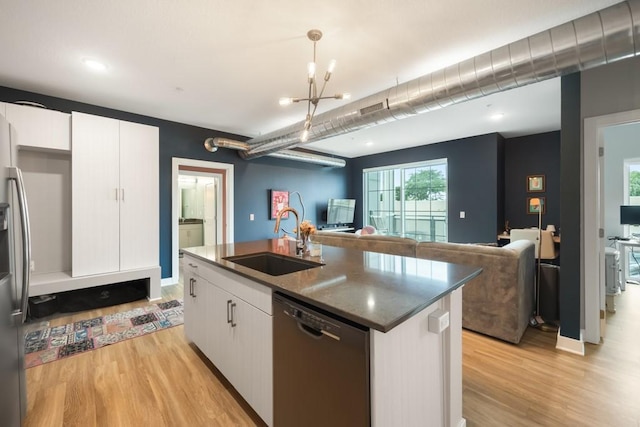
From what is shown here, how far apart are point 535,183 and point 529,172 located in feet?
0.80

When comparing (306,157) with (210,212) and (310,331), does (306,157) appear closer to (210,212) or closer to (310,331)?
(210,212)

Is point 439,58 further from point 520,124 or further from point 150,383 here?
point 150,383

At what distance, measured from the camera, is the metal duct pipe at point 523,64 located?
1.60m

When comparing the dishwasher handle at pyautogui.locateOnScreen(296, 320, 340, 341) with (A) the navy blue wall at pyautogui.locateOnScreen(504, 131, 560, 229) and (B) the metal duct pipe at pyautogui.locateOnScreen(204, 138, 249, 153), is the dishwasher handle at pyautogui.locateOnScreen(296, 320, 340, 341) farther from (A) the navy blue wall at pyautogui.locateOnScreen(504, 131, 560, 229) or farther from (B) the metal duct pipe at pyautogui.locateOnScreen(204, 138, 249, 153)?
(A) the navy blue wall at pyautogui.locateOnScreen(504, 131, 560, 229)

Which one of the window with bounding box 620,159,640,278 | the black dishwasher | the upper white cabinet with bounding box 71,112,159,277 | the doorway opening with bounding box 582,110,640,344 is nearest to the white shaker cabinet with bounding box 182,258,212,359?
the black dishwasher

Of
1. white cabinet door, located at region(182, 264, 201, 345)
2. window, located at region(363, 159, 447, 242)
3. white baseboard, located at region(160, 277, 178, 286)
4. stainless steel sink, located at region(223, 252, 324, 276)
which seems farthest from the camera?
window, located at region(363, 159, 447, 242)

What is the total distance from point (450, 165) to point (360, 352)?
5506 mm

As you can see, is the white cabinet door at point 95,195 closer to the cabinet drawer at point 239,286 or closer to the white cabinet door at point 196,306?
the white cabinet door at point 196,306

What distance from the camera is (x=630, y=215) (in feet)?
13.8

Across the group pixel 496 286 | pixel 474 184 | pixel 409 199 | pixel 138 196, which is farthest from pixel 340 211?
pixel 496 286

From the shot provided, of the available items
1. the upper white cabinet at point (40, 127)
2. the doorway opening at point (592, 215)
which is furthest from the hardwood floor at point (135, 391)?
the doorway opening at point (592, 215)

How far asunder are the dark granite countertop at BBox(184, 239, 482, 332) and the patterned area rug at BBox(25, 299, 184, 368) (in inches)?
62.7

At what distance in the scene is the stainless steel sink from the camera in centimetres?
207

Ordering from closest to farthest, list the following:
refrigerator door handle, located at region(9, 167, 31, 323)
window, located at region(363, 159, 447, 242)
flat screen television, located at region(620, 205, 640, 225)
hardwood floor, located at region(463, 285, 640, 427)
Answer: refrigerator door handle, located at region(9, 167, 31, 323) → hardwood floor, located at region(463, 285, 640, 427) → flat screen television, located at region(620, 205, 640, 225) → window, located at region(363, 159, 447, 242)
